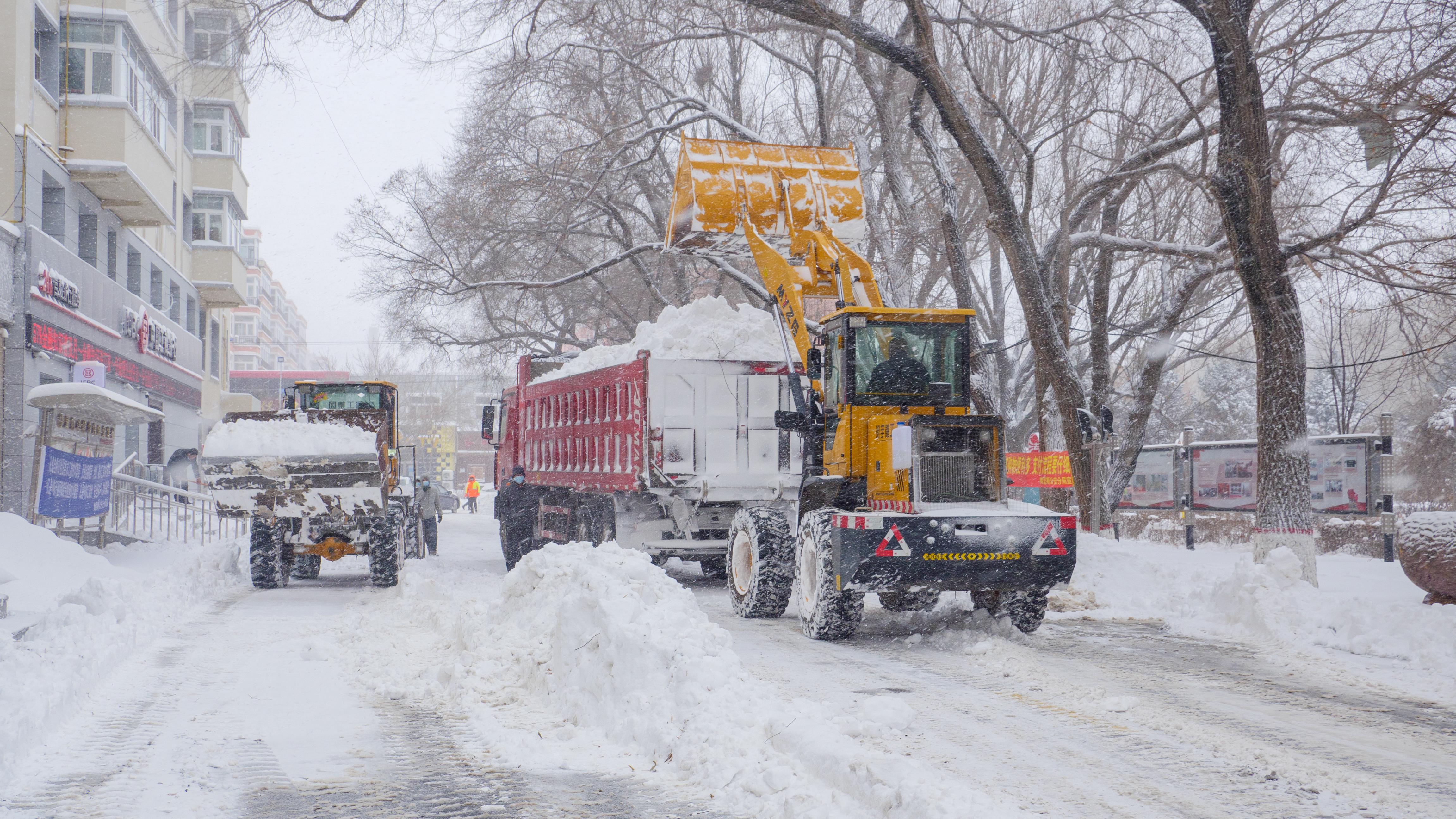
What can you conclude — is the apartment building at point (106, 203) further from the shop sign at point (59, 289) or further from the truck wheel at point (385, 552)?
the truck wheel at point (385, 552)

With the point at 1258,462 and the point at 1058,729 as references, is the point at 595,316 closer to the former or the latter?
the point at 1258,462

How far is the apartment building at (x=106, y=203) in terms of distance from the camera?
2089 centimetres

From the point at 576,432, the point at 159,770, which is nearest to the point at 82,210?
the point at 576,432

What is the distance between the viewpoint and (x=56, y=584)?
11.1m

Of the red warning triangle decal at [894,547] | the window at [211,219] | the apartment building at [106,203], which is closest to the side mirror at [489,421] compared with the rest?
the apartment building at [106,203]

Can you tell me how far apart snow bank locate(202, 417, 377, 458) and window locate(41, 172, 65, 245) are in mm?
12293

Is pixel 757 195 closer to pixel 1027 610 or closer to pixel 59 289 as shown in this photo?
pixel 1027 610

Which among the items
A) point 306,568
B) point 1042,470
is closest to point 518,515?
point 306,568

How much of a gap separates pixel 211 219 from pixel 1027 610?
34505 millimetres

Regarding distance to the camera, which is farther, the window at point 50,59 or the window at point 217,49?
the window at point 50,59

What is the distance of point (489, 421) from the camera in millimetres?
21375

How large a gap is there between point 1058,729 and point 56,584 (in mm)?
9378

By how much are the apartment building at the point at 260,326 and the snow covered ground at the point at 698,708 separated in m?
94.8

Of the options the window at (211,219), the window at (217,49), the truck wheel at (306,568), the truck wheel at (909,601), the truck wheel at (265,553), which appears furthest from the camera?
the window at (211,219)
